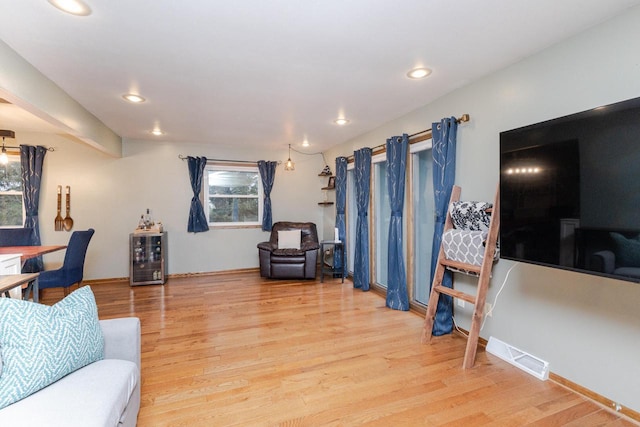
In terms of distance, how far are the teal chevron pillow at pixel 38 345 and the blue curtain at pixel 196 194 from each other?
3.95 meters

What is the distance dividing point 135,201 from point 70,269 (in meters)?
1.85

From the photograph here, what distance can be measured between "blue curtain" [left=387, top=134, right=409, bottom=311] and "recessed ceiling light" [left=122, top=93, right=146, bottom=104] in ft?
9.30

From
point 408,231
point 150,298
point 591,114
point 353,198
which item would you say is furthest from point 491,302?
point 150,298

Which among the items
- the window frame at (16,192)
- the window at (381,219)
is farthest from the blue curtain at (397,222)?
the window frame at (16,192)

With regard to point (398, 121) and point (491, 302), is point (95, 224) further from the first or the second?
point (491, 302)

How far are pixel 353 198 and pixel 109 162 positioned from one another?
4070 mm

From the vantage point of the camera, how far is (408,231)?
12.0ft

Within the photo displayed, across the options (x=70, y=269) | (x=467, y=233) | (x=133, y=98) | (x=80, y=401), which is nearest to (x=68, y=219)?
(x=70, y=269)

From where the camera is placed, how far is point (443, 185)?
296 centimetres

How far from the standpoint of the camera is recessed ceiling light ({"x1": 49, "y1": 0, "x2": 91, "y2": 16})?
1.66m

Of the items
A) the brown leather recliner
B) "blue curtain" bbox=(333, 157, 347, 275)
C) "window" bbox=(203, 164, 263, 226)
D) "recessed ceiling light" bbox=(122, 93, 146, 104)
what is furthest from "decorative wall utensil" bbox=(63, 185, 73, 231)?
"blue curtain" bbox=(333, 157, 347, 275)

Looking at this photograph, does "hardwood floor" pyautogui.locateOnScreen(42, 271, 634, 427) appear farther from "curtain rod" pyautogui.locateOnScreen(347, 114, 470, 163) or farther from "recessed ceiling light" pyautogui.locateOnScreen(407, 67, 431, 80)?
"recessed ceiling light" pyautogui.locateOnScreen(407, 67, 431, 80)

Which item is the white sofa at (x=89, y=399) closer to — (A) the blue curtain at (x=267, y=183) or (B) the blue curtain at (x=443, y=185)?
(B) the blue curtain at (x=443, y=185)

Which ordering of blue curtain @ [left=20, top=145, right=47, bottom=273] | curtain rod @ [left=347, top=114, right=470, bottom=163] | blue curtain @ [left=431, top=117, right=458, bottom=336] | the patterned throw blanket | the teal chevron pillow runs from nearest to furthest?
1. the teal chevron pillow
2. the patterned throw blanket
3. curtain rod @ [left=347, top=114, right=470, bottom=163]
4. blue curtain @ [left=431, top=117, right=458, bottom=336]
5. blue curtain @ [left=20, top=145, right=47, bottom=273]
